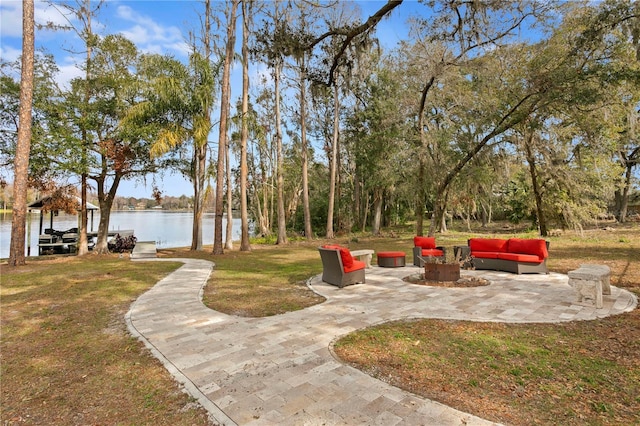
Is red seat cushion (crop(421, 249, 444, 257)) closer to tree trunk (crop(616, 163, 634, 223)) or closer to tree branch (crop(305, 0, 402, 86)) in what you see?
tree branch (crop(305, 0, 402, 86))

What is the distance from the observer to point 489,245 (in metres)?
8.40

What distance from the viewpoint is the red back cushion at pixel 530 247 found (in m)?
7.52

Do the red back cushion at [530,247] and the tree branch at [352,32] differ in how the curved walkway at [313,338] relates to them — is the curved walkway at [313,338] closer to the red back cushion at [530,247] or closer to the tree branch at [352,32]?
the red back cushion at [530,247]

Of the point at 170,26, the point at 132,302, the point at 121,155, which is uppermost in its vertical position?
the point at 170,26

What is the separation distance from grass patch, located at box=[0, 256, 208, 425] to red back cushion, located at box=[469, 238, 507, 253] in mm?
7676

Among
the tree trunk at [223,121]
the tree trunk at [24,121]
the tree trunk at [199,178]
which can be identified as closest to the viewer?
the tree trunk at [24,121]

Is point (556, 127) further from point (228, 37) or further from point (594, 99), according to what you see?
point (228, 37)

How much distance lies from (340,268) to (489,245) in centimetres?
432

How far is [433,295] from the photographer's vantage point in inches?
227

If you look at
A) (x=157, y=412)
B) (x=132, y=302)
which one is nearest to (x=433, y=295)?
(x=157, y=412)

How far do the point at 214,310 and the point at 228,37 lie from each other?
36.9ft

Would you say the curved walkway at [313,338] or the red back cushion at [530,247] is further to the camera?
the red back cushion at [530,247]

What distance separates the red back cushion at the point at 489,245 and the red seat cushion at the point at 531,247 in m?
0.18

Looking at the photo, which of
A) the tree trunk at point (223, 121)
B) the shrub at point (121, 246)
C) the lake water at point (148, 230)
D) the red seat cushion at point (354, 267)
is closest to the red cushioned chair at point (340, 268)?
the red seat cushion at point (354, 267)
